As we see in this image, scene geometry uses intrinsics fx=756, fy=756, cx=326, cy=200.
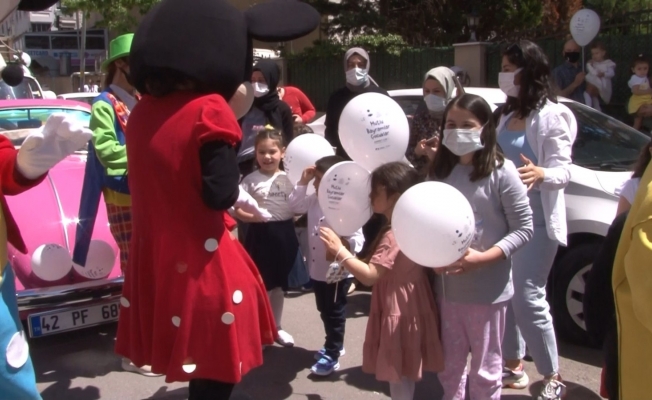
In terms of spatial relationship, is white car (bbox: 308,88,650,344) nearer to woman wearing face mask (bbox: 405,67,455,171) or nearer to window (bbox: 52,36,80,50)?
woman wearing face mask (bbox: 405,67,455,171)

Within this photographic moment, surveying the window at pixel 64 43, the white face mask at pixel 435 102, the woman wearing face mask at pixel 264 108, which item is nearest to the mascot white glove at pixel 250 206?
the white face mask at pixel 435 102

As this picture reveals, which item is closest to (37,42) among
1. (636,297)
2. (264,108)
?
(264,108)

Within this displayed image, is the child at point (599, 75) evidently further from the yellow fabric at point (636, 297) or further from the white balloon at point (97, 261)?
the yellow fabric at point (636, 297)

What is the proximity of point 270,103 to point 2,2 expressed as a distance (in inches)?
129

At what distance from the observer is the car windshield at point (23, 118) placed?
6238 mm

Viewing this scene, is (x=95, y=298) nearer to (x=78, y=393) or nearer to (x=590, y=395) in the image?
(x=78, y=393)

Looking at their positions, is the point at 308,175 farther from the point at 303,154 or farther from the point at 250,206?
the point at 250,206

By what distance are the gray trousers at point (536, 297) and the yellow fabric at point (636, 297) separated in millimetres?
1800

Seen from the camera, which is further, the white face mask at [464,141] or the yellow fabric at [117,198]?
the yellow fabric at [117,198]

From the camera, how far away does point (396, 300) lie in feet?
11.4

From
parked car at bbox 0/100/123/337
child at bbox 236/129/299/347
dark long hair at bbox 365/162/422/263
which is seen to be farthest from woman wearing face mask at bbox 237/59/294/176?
dark long hair at bbox 365/162/422/263

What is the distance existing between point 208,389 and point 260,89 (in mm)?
3510

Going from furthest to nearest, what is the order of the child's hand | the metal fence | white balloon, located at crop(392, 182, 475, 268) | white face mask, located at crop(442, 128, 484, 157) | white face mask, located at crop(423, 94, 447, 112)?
the metal fence, white face mask, located at crop(423, 94, 447, 112), the child's hand, white face mask, located at crop(442, 128, 484, 157), white balloon, located at crop(392, 182, 475, 268)

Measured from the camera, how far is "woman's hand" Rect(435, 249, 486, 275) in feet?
10.3
